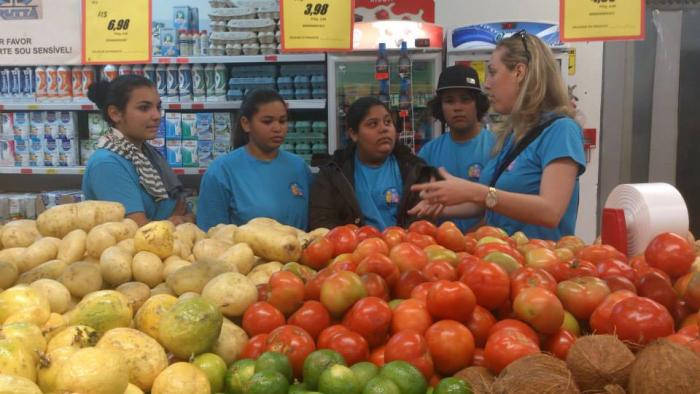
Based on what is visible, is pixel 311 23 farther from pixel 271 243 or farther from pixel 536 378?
pixel 536 378

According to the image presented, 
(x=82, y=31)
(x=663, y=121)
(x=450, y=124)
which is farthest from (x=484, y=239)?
(x=663, y=121)

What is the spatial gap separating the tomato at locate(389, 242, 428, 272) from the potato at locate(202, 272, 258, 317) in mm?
426

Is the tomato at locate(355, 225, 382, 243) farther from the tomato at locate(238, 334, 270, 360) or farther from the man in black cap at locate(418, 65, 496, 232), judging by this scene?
the man in black cap at locate(418, 65, 496, 232)

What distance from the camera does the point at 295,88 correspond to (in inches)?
211

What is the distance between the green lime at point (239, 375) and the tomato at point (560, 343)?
27.0 inches

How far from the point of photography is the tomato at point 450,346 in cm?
150

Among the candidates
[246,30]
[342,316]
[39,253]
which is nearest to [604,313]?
[342,316]

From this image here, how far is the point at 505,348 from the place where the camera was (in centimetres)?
143

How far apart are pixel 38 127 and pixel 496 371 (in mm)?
5250

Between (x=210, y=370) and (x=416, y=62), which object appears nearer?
(x=210, y=370)

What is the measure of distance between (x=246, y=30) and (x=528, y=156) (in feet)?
10.6

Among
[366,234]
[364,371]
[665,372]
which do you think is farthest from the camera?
[366,234]

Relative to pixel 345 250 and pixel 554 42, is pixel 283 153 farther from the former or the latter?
pixel 554 42

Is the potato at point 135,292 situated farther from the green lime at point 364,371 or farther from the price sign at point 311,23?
the price sign at point 311,23
